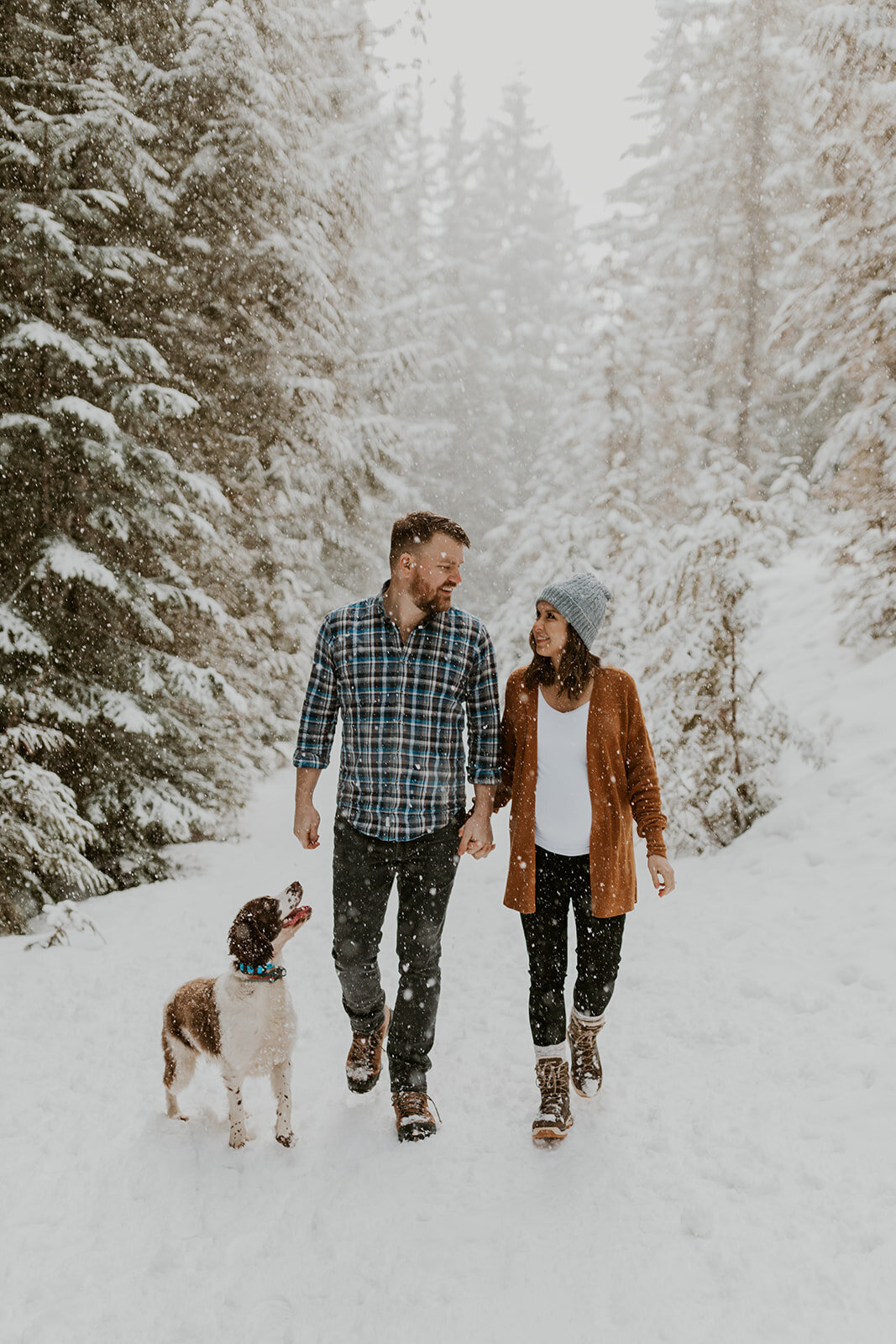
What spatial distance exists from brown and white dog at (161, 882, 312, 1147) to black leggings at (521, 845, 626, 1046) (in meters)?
1.03

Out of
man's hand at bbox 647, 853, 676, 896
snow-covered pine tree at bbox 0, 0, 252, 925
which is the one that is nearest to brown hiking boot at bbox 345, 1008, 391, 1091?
man's hand at bbox 647, 853, 676, 896

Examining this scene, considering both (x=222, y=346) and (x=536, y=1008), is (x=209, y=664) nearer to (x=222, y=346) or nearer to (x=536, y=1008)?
(x=222, y=346)

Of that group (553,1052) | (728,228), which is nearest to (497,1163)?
(553,1052)

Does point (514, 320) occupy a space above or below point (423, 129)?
below

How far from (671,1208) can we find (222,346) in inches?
362

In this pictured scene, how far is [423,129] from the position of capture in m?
28.7

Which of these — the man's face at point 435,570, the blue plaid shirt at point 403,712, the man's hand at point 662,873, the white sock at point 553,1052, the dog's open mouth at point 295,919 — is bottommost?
the white sock at point 553,1052

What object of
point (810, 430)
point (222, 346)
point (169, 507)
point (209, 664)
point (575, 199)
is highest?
point (575, 199)

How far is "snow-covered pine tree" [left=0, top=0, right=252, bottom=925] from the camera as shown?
5887mm

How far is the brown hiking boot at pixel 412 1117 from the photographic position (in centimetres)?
350

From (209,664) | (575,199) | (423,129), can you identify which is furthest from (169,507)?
(575,199)

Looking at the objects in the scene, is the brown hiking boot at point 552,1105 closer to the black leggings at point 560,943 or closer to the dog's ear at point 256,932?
the black leggings at point 560,943

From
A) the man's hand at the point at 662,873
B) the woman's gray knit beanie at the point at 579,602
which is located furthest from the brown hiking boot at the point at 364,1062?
the woman's gray knit beanie at the point at 579,602

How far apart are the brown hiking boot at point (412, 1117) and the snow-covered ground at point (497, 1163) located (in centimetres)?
5
